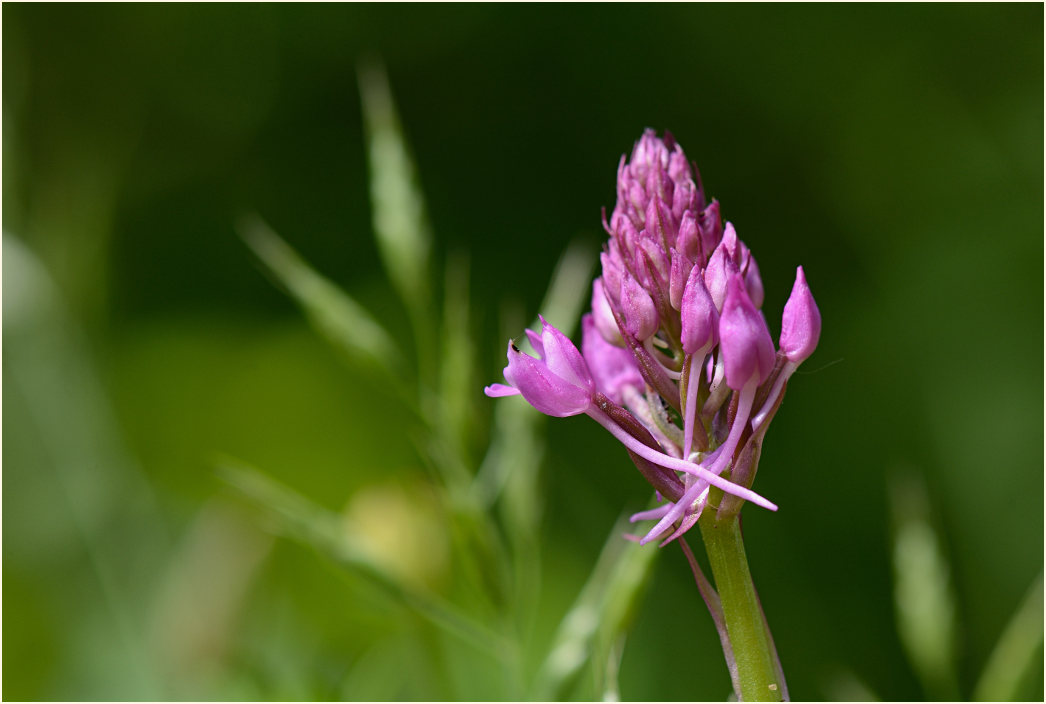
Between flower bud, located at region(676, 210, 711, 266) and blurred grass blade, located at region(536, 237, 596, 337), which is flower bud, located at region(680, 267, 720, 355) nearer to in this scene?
flower bud, located at region(676, 210, 711, 266)

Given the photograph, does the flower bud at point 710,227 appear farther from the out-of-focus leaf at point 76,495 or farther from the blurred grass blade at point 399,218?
the out-of-focus leaf at point 76,495

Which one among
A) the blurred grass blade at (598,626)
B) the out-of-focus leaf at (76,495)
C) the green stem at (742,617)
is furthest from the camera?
the out-of-focus leaf at (76,495)

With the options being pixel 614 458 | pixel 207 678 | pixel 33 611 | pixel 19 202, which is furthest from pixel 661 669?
pixel 19 202

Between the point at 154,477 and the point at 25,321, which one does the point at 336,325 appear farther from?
the point at 154,477

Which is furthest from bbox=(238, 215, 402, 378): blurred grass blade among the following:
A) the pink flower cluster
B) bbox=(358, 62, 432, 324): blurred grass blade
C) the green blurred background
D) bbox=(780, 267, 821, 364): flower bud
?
bbox=(780, 267, 821, 364): flower bud

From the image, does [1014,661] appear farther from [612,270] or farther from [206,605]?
[206,605]

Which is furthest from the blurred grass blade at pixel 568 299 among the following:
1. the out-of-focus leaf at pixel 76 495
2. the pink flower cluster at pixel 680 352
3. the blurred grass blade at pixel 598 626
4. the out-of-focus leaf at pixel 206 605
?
the out-of-focus leaf at pixel 76 495
